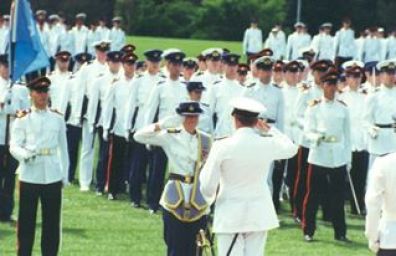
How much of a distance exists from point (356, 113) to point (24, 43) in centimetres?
562

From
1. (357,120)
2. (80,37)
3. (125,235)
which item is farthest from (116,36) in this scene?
(125,235)

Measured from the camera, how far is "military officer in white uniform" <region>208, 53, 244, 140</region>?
1761cm

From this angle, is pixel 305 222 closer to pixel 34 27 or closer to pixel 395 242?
pixel 34 27

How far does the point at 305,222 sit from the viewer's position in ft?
52.2

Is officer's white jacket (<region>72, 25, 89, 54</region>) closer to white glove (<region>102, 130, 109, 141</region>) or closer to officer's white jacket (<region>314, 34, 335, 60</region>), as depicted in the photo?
officer's white jacket (<region>314, 34, 335, 60</region>)

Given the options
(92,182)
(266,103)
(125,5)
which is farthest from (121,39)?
(125,5)

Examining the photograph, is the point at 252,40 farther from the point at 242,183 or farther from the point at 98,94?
the point at 242,183

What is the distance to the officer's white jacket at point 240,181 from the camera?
34.3 feet

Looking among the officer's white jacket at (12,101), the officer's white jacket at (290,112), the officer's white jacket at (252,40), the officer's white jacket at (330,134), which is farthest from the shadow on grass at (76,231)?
the officer's white jacket at (252,40)

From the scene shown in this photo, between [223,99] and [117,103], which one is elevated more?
[223,99]

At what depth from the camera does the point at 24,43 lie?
1496 centimetres

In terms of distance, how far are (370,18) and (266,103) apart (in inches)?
1807

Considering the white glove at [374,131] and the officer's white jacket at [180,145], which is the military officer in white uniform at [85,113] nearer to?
the white glove at [374,131]

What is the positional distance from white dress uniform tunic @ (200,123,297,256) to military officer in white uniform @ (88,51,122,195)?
872cm
